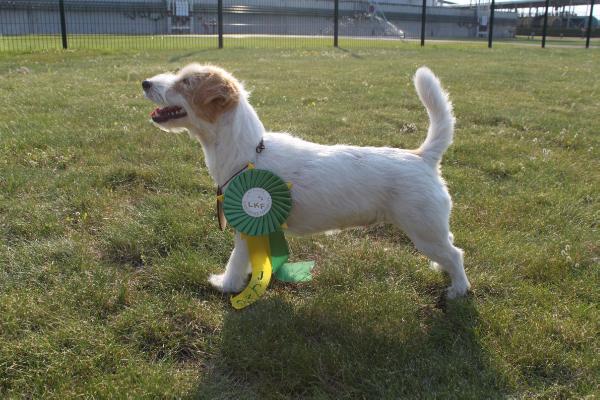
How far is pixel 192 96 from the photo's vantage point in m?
3.25

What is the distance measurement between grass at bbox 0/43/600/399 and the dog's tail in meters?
0.91

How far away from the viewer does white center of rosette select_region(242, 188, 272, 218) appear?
10.3 feet

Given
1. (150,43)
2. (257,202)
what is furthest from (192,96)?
(150,43)

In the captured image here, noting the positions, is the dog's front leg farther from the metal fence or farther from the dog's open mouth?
the metal fence

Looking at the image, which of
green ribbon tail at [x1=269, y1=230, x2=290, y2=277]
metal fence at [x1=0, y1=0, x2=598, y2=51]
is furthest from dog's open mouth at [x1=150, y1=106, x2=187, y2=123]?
metal fence at [x1=0, y1=0, x2=598, y2=51]

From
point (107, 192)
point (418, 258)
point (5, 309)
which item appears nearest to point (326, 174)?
point (418, 258)

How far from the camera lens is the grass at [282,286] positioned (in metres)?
2.63

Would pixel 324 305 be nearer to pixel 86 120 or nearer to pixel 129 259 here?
pixel 129 259

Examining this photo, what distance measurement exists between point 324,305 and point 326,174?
2.86 ft

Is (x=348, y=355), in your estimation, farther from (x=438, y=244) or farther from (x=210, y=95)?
(x=210, y=95)

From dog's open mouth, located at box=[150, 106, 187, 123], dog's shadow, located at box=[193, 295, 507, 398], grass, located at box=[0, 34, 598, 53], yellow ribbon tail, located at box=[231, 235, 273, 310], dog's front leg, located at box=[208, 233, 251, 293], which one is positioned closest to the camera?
dog's shadow, located at box=[193, 295, 507, 398]

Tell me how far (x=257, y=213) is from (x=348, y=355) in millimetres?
1060

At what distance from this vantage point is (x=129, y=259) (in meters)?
3.77

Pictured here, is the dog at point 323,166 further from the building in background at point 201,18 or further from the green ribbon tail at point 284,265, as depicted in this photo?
the building in background at point 201,18
